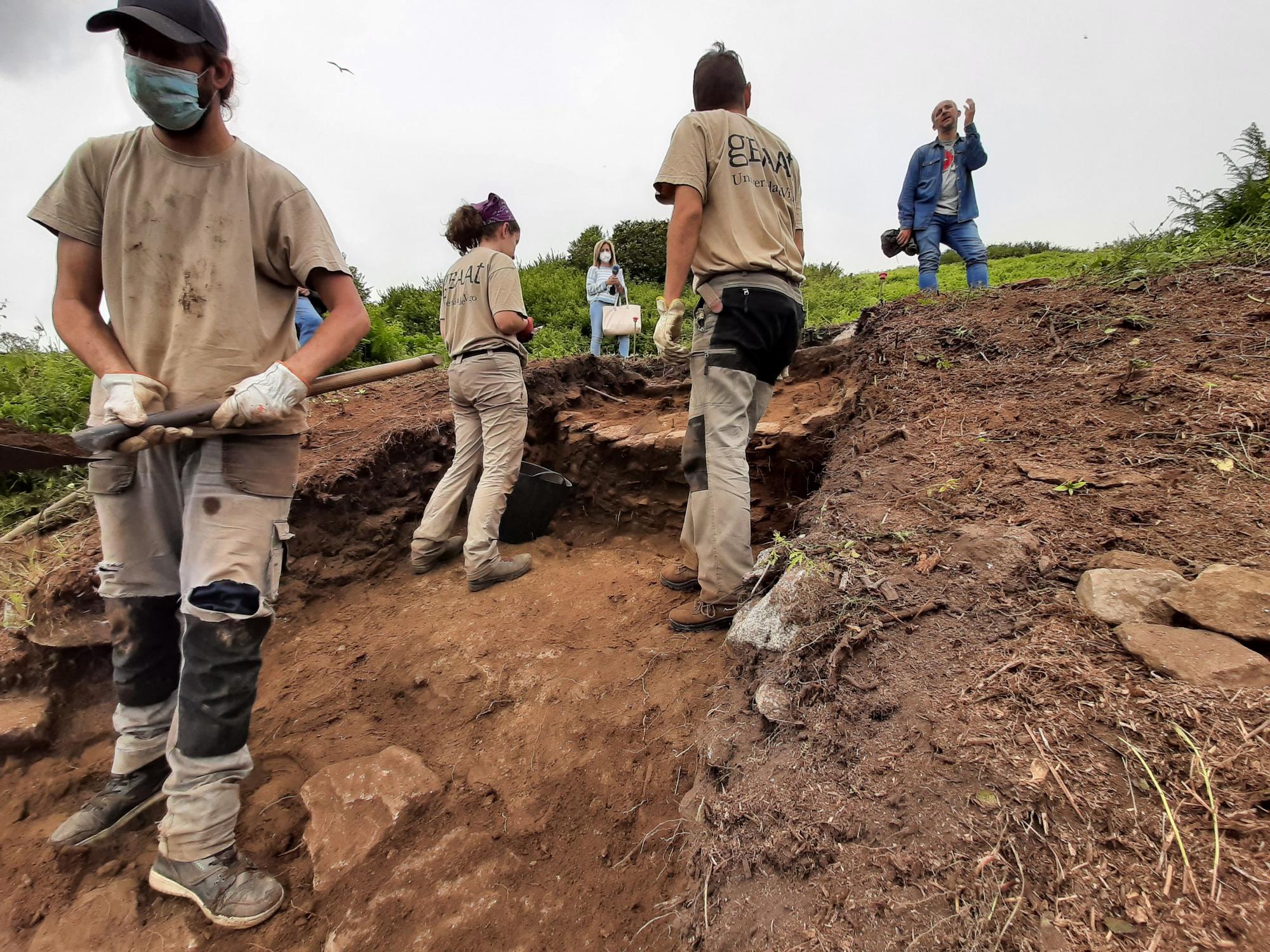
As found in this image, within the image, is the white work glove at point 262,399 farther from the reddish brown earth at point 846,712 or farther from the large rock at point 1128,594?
the large rock at point 1128,594

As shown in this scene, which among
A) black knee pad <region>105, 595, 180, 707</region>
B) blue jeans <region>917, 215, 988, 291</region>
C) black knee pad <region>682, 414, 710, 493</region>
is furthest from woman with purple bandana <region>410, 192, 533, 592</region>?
blue jeans <region>917, 215, 988, 291</region>

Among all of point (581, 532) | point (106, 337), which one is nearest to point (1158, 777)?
point (106, 337)

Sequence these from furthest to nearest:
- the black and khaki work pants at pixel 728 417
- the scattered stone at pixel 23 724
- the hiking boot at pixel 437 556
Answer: the hiking boot at pixel 437 556
the black and khaki work pants at pixel 728 417
the scattered stone at pixel 23 724

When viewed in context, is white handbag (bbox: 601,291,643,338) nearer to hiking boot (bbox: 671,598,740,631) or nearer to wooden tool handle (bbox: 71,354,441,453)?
hiking boot (bbox: 671,598,740,631)

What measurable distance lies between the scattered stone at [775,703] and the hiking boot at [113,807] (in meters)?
2.02

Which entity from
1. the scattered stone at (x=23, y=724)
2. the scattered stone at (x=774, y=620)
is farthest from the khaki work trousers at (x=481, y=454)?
the scattered stone at (x=774, y=620)

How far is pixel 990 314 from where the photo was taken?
3797 millimetres

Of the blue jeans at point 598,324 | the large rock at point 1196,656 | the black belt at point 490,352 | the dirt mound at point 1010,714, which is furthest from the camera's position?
the blue jeans at point 598,324

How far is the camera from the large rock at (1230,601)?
1.31 metres

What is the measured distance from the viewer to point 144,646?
203 cm

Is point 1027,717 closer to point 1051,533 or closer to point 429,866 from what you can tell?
point 1051,533

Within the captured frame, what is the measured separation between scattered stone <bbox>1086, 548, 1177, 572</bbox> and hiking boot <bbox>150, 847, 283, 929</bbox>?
2625mm

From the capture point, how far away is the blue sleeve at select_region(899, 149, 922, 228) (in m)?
5.42

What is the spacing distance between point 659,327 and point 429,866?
7.97 feet
